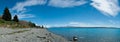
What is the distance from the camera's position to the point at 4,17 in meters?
118

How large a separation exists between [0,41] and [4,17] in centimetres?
9852

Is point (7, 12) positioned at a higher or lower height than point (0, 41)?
higher

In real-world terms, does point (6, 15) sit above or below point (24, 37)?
above

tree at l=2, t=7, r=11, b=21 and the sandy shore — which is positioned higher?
tree at l=2, t=7, r=11, b=21

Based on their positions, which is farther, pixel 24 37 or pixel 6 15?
pixel 6 15

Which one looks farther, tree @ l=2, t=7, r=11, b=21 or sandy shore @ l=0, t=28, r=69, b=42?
tree @ l=2, t=7, r=11, b=21

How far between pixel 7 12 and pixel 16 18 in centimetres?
1796

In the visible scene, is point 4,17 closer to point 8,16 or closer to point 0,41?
point 8,16

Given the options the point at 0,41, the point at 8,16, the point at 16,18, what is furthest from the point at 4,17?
the point at 0,41

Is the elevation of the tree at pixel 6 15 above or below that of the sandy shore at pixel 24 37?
above

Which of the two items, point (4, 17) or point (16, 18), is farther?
point (16, 18)

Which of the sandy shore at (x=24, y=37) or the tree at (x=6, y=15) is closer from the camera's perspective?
the sandy shore at (x=24, y=37)

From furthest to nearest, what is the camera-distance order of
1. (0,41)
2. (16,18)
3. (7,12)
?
(16,18), (7,12), (0,41)

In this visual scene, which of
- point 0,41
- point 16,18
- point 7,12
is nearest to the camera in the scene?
point 0,41
